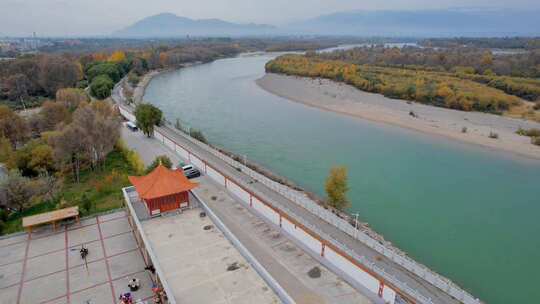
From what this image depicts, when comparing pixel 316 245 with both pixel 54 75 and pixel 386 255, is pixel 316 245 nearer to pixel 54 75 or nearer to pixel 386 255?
pixel 386 255

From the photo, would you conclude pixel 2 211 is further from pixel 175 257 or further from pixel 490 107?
pixel 490 107

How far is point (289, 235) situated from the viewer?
18312 mm

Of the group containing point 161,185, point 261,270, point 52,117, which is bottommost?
point 261,270

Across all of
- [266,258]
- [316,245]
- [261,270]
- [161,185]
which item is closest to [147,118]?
[161,185]

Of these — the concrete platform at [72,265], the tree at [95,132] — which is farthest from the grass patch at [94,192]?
the concrete platform at [72,265]

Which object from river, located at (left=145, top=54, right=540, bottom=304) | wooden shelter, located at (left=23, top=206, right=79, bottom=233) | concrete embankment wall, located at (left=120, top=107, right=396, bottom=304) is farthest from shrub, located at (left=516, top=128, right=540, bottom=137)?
wooden shelter, located at (left=23, top=206, right=79, bottom=233)

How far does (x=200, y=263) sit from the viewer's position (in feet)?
45.0

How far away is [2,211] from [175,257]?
15.2 meters

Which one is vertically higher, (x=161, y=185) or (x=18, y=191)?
(x=161, y=185)

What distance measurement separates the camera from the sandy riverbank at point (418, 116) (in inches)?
1609

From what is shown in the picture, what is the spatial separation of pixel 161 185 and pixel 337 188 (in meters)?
12.2

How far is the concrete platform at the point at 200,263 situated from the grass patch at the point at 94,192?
8.03m

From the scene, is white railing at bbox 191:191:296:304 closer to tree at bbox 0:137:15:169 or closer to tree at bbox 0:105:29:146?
tree at bbox 0:137:15:169

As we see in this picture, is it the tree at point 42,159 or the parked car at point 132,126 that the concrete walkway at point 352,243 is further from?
the parked car at point 132,126
